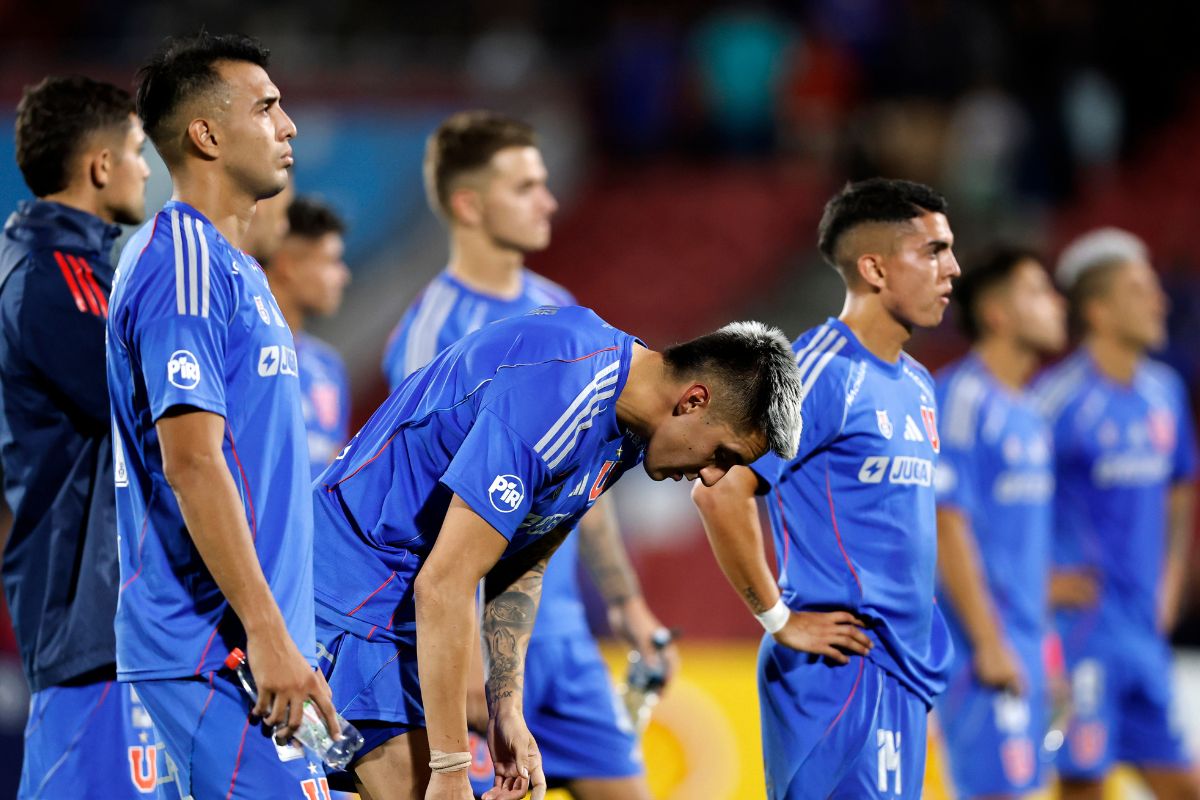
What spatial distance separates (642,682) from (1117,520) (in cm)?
346

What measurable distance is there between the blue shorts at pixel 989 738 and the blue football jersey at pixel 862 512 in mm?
2261

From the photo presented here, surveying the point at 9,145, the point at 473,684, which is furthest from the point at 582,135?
the point at 473,684

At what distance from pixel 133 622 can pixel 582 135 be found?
14.1 metres

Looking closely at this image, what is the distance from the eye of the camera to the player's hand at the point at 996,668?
7.14 meters

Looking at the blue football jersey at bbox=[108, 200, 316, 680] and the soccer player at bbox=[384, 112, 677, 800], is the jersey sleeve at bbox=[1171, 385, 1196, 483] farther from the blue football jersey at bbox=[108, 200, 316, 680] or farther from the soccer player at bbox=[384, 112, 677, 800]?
the blue football jersey at bbox=[108, 200, 316, 680]

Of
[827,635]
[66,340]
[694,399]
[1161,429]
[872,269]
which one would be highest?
[872,269]

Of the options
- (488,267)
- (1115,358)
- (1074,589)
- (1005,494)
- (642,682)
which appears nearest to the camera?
(642,682)

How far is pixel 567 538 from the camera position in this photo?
567 cm

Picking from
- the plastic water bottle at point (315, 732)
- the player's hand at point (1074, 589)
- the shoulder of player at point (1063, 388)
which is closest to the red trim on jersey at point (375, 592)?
the plastic water bottle at point (315, 732)

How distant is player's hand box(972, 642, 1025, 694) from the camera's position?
7145mm

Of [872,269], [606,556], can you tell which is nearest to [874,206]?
[872,269]

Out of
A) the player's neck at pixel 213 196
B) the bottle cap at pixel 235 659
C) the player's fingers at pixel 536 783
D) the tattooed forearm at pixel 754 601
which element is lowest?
the player's fingers at pixel 536 783

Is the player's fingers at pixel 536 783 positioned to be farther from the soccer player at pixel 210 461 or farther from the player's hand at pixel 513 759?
the soccer player at pixel 210 461

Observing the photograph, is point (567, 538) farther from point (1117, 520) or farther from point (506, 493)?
point (1117, 520)
